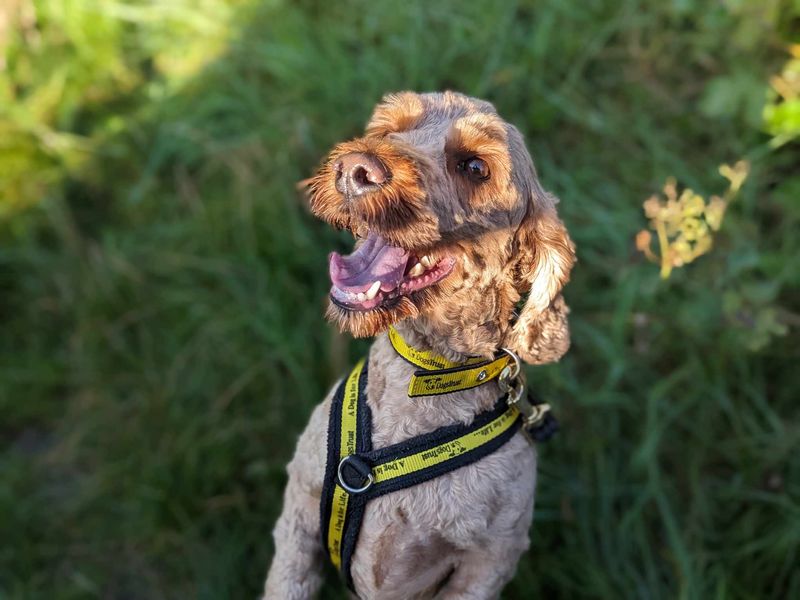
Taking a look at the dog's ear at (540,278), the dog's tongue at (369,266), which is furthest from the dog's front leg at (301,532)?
the dog's ear at (540,278)

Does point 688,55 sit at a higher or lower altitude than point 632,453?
higher

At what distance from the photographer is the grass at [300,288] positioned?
3.01 metres

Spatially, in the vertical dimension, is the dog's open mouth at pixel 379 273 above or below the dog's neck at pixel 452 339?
above

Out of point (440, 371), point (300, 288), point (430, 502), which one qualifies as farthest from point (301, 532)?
point (300, 288)

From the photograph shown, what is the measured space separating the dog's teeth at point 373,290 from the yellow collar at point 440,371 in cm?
22

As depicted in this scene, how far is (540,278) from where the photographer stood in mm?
1991

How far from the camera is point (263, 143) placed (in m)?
3.75

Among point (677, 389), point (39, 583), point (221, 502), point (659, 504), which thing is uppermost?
point (677, 389)

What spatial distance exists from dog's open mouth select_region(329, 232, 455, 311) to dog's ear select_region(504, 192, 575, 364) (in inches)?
9.2

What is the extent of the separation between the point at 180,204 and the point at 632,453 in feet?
8.49

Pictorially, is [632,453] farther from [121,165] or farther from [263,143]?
[121,165]

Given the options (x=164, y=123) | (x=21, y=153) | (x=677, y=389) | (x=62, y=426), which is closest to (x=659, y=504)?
(x=677, y=389)

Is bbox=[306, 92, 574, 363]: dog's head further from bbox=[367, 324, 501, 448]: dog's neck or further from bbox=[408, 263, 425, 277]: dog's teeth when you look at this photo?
bbox=[367, 324, 501, 448]: dog's neck

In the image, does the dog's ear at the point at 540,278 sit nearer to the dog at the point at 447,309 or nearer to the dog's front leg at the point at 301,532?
the dog at the point at 447,309
